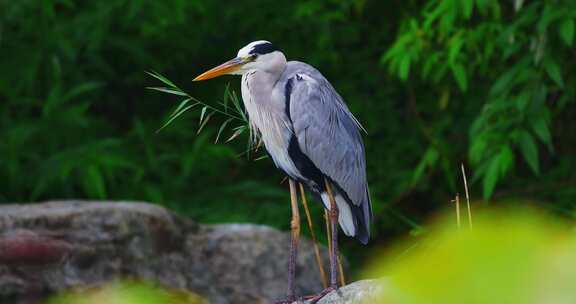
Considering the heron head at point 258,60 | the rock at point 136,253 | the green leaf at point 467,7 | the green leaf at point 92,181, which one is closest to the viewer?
the heron head at point 258,60

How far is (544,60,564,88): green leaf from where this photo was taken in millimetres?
4113

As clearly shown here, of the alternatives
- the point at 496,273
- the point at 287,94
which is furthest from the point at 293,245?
the point at 496,273

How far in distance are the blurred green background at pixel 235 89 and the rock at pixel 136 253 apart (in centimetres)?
68

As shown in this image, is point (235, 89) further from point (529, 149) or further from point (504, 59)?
Result: point (529, 149)

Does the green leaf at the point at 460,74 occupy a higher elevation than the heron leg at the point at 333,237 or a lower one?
higher

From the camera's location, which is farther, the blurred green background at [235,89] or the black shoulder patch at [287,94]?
the blurred green background at [235,89]

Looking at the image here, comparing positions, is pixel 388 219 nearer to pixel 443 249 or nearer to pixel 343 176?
pixel 343 176

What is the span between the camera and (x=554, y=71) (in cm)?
416

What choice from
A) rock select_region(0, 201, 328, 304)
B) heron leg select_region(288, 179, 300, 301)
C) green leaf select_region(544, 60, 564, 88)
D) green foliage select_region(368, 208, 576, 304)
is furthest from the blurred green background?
green foliage select_region(368, 208, 576, 304)

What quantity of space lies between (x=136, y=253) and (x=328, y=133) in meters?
1.46

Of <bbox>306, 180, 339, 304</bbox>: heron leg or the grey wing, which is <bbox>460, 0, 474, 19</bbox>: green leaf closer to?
the grey wing

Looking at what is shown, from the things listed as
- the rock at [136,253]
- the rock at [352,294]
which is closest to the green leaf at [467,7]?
the rock at [136,253]

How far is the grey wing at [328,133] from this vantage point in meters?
2.85

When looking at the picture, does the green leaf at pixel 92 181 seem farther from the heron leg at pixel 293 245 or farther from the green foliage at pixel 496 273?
the green foliage at pixel 496 273
